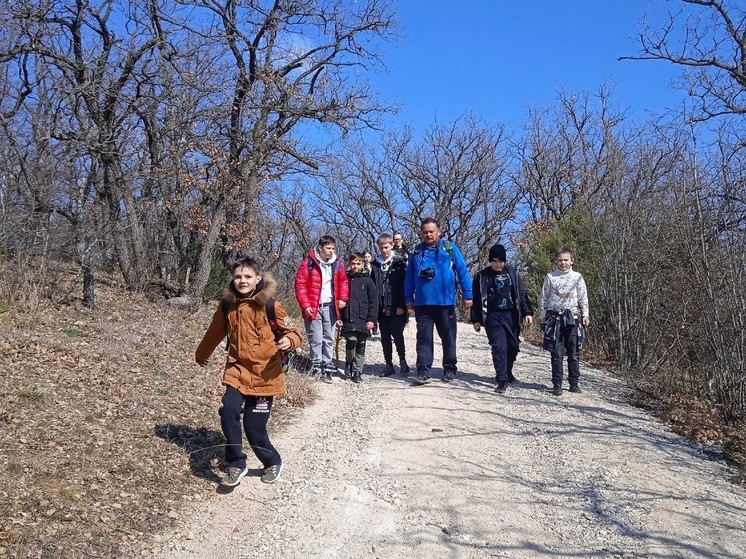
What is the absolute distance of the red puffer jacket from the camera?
857cm

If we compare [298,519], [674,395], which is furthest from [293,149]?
[298,519]

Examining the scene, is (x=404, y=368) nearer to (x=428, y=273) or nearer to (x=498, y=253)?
(x=428, y=273)

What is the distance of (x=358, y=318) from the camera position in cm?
889

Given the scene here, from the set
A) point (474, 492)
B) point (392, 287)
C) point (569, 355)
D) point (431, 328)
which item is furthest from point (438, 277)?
point (474, 492)

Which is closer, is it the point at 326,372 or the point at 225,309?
the point at 225,309

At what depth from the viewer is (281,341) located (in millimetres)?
4926

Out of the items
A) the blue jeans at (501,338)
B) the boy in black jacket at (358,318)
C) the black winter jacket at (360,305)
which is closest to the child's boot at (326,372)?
the boy in black jacket at (358,318)

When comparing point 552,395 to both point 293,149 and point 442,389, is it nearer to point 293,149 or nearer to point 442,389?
point 442,389

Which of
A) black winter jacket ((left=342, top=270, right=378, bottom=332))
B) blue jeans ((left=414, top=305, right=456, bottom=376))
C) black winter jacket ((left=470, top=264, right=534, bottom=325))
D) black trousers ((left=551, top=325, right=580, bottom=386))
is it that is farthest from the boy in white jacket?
black winter jacket ((left=342, top=270, right=378, bottom=332))

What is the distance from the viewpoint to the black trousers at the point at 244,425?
4.79 metres

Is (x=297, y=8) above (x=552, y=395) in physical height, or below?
above

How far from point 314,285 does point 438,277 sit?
66.1 inches

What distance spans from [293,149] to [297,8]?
3.42m

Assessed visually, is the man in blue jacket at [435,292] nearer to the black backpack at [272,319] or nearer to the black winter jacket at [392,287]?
the black winter jacket at [392,287]
